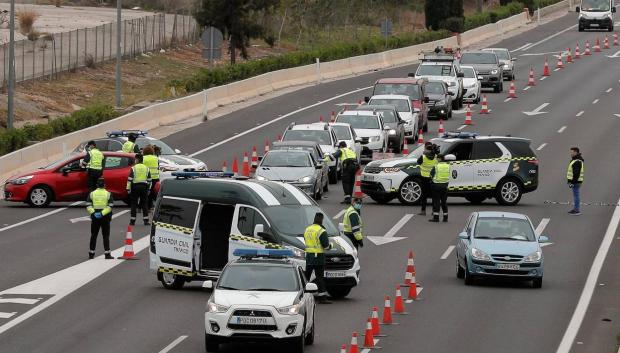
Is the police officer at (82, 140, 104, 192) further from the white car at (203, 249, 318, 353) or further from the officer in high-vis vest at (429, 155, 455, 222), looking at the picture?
the white car at (203, 249, 318, 353)

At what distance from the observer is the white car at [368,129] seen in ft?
148

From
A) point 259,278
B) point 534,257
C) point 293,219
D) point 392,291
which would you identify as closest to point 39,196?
point 293,219

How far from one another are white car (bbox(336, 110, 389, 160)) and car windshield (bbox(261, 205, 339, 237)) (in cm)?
1975

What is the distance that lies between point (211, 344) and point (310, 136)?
891 inches

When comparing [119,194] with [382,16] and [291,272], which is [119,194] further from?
[382,16]

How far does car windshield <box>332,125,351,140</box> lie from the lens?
43291 mm

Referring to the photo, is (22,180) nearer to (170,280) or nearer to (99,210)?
(99,210)

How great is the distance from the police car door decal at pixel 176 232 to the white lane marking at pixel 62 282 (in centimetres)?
184

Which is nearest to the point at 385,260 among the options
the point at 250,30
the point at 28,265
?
the point at 28,265

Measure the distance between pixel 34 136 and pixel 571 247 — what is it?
20237 millimetres

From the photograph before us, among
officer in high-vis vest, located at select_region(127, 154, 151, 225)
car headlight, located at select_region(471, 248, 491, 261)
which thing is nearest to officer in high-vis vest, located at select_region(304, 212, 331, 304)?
car headlight, located at select_region(471, 248, 491, 261)

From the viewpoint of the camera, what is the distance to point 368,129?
149 feet

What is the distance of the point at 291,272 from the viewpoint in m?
20.6

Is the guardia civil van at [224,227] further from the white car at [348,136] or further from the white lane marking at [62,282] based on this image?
the white car at [348,136]
